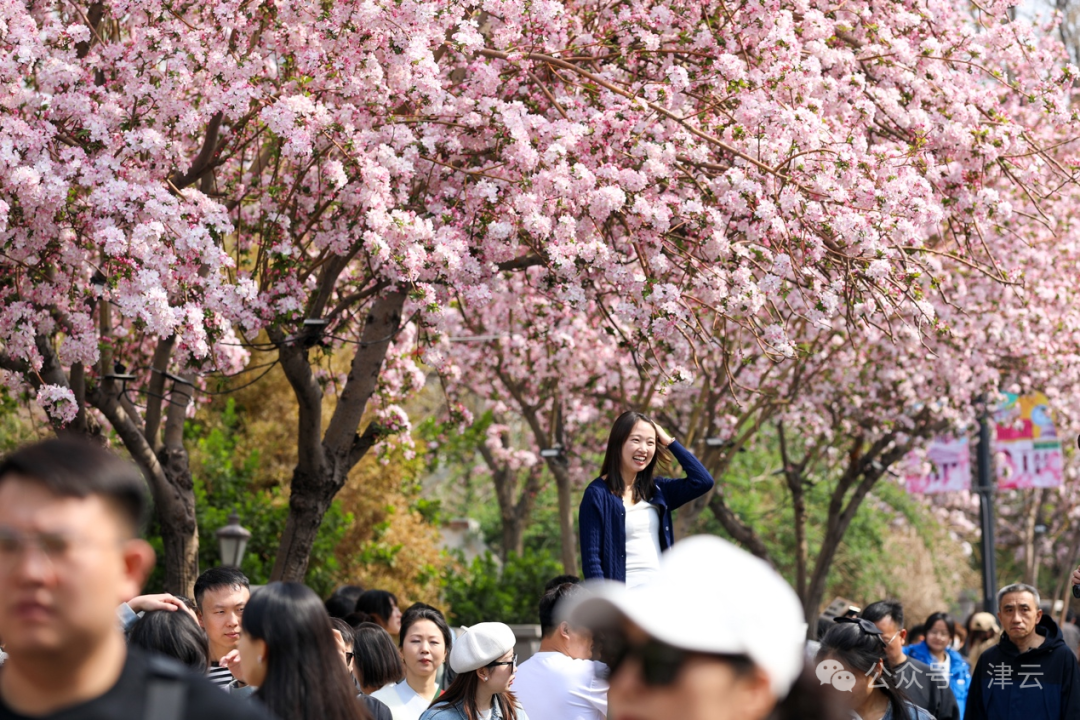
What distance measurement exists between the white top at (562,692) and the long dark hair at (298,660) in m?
2.50

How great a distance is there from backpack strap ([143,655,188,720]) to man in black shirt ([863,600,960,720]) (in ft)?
20.1

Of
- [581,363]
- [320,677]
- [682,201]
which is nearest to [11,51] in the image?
[682,201]

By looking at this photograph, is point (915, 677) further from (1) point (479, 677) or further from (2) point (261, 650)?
(2) point (261, 650)

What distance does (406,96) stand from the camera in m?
8.55

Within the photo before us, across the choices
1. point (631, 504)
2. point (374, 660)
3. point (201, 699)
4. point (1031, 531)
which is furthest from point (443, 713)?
point (1031, 531)

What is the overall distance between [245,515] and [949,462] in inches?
390

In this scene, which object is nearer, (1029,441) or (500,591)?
(500,591)

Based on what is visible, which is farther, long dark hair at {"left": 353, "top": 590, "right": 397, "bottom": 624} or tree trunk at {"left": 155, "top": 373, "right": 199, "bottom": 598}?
tree trunk at {"left": 155, "top": 373, "right": 199, "bottom": 598}

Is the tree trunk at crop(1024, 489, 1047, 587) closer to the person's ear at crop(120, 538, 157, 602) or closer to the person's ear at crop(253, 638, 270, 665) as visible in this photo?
the person's ear at crop(253, 638, 270, 665)

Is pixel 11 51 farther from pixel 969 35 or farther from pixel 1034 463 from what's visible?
pixel 1034 463

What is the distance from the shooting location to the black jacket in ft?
22.0

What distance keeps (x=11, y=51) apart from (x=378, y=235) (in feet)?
8.02

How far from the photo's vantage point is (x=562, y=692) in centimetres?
552

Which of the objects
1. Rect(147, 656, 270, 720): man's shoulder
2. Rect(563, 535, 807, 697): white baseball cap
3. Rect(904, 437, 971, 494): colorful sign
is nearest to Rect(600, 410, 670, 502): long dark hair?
Rect(563, 535, 807, 697): white baseball cap
